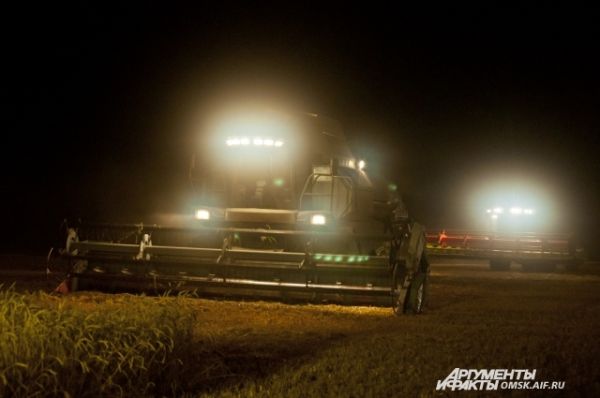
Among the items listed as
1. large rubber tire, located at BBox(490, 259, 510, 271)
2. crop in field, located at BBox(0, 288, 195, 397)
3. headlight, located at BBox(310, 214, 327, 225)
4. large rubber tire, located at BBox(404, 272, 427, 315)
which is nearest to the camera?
crop in field, located at BBox(0, 288, 195, 397)

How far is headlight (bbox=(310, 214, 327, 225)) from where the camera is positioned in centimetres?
1347

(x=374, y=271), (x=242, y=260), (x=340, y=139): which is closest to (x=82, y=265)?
(x=242, y=260)

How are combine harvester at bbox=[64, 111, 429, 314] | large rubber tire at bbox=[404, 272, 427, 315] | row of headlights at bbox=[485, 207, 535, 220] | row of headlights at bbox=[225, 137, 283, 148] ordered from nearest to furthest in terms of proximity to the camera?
large rubber tire at bbox=[404, 272, 427, 315], combine harvester at bbox=[64, 111, 429, 314], row of headlights at bbox=[225, 137, 283, 148], row of headlights at bbox=[485, 207, 535, 220]

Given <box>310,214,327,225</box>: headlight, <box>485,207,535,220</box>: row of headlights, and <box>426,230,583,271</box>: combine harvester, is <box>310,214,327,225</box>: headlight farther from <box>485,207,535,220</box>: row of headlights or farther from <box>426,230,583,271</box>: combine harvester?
<box>485,207,535,220</box>: row of headlights

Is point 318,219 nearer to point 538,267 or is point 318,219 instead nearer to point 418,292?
point 418,292

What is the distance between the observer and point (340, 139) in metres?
16.7

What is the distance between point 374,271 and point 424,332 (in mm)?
2081

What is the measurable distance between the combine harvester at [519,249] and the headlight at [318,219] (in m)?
11.2

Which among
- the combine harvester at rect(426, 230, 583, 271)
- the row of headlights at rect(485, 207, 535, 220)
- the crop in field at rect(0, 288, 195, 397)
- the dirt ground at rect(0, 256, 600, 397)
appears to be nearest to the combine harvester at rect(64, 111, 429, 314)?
the dirt ground at rect(0, 256, 600, 397)

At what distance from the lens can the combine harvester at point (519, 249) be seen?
22.2 meters

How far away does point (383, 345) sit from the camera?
820cm

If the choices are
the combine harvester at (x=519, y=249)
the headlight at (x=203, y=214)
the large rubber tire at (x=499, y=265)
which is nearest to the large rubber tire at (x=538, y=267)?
the combine harvester at (x=519, y=249)

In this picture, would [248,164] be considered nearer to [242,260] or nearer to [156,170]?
[242,260]

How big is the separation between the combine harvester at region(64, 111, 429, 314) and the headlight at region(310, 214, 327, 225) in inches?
0.8
